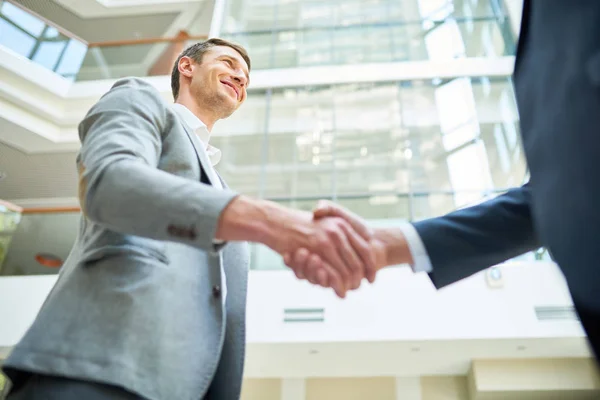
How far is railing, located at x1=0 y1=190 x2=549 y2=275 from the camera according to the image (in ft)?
21.7

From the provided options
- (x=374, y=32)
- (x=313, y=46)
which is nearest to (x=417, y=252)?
(x=313, y=46)

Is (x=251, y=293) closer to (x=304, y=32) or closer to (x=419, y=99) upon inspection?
(x=419, y=99)

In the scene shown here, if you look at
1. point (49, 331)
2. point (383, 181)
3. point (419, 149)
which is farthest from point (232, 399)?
point (419, 149)

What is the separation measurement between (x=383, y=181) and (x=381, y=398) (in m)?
2.86

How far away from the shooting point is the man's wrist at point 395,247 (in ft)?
3.83

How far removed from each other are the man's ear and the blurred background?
439 cm

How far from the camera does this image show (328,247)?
3.30 ft

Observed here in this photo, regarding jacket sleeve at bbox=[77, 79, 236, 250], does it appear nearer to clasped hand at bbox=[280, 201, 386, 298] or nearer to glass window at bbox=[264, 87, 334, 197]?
clasped hand at bbox=[280, 201, 386, 298]

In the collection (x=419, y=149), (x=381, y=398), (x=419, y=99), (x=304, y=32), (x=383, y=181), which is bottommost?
(x=381, y=398)

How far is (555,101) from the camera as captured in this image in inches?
29.9

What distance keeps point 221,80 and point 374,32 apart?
8181 millimetres

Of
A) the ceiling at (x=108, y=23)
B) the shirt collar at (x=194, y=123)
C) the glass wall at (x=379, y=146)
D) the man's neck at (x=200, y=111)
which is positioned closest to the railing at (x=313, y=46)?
the glass wall at (x=379, y=146)

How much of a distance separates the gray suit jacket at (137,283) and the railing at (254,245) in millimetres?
→ 5289

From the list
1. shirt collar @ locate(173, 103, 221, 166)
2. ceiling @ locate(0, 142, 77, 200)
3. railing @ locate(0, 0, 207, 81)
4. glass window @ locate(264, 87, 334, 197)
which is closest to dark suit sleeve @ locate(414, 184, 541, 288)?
shirt collar @ locate(173, 103, 221, 166)
